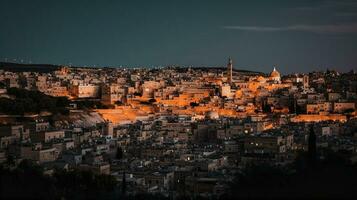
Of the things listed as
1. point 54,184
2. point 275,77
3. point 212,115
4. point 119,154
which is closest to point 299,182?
point 54,184

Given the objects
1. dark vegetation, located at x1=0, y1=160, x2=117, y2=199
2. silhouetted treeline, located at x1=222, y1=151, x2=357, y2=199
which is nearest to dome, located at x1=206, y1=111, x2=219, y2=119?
silhouetted treeline, located at x1=222, y1=151, x2=357, y2=199

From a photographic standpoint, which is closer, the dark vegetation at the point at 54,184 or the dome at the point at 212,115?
the dark vegetation at the point at 54,184

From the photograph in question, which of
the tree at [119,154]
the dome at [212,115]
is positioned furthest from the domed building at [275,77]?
the tree at [119,154]

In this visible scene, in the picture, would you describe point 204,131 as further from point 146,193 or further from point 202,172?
point 146,193

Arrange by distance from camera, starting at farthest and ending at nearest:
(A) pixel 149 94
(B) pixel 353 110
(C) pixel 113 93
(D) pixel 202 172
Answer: (A) pixel 149 94 → (C) pixel 113 93 → (B) pixel 353 110 → (D) pixel 202 172

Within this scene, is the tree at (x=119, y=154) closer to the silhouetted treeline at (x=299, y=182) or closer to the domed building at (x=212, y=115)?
the silhouetted treeline at (x=299, y=182)

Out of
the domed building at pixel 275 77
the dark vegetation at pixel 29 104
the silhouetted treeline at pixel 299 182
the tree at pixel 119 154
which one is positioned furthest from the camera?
the domed building at pixel 275 77

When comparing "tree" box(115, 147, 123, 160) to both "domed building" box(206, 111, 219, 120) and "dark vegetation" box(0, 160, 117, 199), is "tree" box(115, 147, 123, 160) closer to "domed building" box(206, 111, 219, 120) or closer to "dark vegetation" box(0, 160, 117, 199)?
"dark vegetation" box(0, 160, 117, 199)

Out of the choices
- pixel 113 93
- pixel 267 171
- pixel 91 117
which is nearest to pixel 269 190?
pixel 267 171
